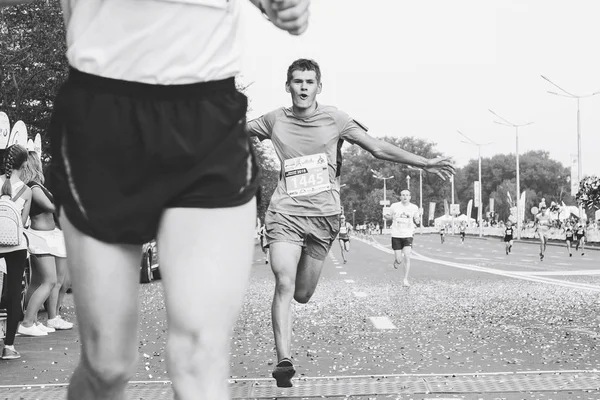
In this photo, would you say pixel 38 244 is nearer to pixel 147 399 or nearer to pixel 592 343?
pixel 147 399

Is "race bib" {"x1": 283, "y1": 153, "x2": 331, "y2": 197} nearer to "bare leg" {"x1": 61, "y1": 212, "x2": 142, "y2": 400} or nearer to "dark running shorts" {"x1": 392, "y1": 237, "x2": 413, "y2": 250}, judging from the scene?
"bare leg" {"x1": 61, "y1": 212, "x2": 142, "y2": 400}

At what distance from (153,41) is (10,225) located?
6120 millimetres

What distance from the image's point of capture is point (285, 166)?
7574 millimetres

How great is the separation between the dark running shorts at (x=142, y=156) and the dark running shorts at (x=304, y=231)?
462 centimetres

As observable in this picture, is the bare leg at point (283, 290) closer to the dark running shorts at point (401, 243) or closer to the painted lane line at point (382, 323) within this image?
the painted lane line at point (382, 323)

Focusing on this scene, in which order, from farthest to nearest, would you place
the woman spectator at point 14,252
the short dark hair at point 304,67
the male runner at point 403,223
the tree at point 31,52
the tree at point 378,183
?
1. the tree at point 378,183
2. the tree at point 31,52
3. the male runner at point 403,223
4. the woman spectator at point 14,252
5. the short dark hair at point 304,67

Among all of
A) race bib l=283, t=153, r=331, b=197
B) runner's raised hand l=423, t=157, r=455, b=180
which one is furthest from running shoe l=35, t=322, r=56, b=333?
runner's raised hand l=423, t=157, r=455, b=180

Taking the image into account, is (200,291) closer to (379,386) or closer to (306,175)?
(379,386)

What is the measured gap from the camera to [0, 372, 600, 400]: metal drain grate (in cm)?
670

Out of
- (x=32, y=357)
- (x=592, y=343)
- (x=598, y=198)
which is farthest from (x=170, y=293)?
(x=598, y=198)

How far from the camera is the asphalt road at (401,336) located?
313 inches

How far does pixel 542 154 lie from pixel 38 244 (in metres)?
177

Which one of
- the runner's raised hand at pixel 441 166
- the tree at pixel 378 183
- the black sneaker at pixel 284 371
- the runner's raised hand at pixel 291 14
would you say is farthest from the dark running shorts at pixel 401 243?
the tree at pixel 378 183

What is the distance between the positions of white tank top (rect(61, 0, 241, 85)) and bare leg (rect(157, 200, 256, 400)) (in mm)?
363
